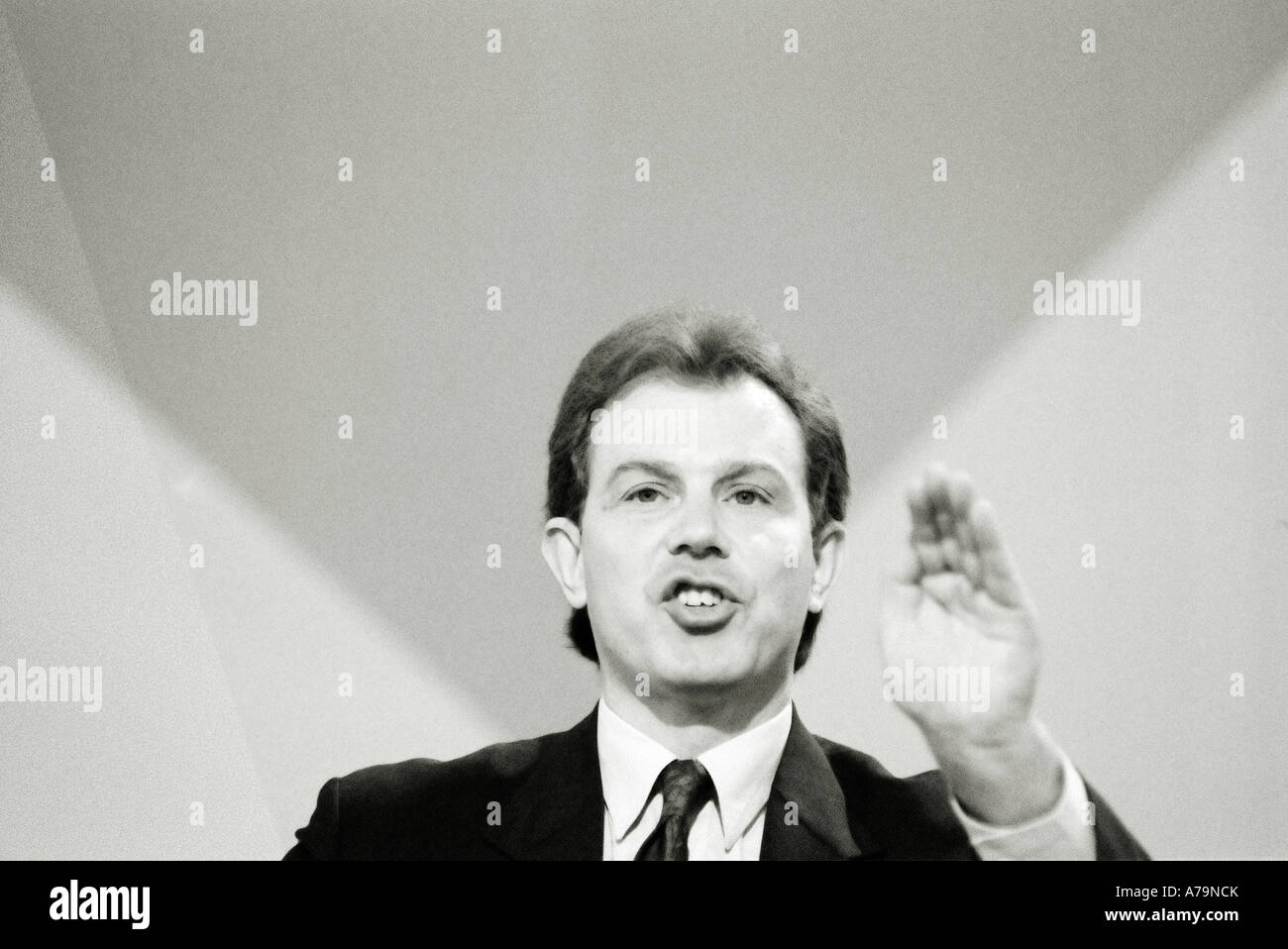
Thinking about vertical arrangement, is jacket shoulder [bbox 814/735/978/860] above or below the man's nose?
below

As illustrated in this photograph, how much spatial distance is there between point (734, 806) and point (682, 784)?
14cm

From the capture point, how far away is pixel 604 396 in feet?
10.6

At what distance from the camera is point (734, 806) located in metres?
3.16

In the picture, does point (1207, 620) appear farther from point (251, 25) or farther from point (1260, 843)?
point (251, 25)

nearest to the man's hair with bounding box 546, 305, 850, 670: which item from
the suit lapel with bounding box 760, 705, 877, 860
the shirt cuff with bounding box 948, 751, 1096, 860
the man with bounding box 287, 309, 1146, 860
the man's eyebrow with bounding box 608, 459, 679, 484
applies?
the man with bounding box 287, 309, 1146, 860

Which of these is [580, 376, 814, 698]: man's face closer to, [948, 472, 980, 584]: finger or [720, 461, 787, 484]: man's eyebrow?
[720, 461, 787, 484]: man's eyebrow

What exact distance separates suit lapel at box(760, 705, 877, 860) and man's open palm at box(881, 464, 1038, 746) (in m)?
0.27

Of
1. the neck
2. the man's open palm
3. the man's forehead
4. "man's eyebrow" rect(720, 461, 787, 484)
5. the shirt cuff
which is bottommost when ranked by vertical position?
the shirt cuff

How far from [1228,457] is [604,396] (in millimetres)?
1569

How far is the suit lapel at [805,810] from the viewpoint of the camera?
3152 mm

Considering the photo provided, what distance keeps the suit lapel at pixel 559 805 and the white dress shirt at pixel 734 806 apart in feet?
0.09

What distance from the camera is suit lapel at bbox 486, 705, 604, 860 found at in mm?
3184

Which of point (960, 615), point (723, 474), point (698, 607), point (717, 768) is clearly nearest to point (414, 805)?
point (717, 768)

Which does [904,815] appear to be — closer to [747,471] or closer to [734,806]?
[734,806]
